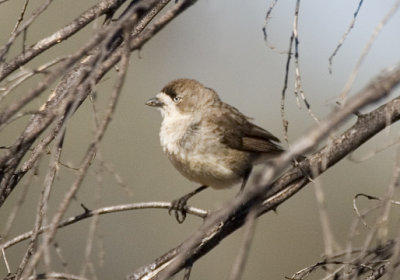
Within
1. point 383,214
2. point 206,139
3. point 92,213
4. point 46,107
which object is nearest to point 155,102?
point 206,139

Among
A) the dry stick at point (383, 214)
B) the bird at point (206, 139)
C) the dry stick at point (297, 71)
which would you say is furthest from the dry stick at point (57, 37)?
the bird at point (206, 139)

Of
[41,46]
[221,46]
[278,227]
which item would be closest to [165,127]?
[41,46]

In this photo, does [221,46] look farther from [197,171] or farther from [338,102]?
[338,102]

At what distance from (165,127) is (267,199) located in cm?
186

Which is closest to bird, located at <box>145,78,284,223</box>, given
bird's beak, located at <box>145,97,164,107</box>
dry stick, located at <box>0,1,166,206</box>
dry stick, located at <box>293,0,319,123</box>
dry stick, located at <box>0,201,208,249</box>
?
bird's beak, located at <box>145,97,164,107</box>

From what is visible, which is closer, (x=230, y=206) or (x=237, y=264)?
(x=237, y=264)

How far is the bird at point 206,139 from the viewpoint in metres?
6.04

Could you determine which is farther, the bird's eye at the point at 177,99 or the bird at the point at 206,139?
the bird's eye at the point at 177,99

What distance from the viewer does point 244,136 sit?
6.46 meters

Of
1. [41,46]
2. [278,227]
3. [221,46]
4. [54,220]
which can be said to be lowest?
[278,227]

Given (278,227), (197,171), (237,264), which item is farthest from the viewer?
(278,227)

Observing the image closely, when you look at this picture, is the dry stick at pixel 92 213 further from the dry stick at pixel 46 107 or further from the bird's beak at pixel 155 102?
the bird's beak at pixel 155 102

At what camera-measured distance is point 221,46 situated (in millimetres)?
17344

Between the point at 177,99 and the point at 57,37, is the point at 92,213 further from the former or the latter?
the point at 177,99
